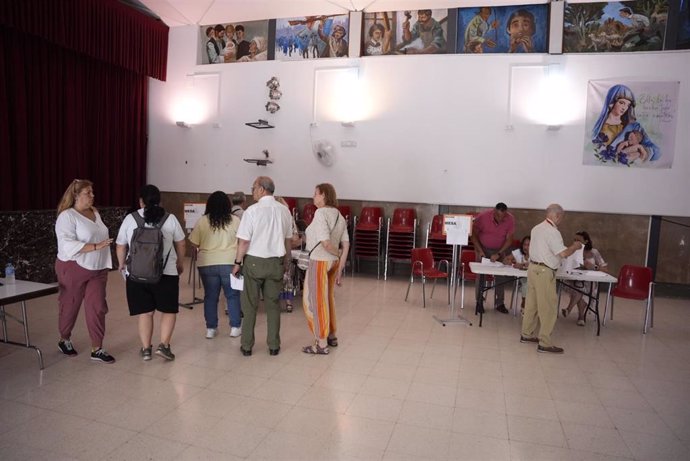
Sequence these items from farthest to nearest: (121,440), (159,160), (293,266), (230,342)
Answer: (159,160) → (293,266) → (230,342) → (121,440)

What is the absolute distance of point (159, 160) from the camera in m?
10.4

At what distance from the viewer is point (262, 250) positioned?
396 centimetres

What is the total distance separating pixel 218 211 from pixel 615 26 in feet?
24.0

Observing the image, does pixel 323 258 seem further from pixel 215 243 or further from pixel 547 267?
pixel 547 267

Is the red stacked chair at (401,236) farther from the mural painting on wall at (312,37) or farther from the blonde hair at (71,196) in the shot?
the blonde hair at (71,196)

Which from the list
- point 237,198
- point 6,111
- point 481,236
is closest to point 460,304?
point 481,236

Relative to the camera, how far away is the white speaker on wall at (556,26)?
26.1ft

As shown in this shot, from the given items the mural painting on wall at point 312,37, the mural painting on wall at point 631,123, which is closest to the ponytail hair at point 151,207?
the mural painting on wall at point 312,37

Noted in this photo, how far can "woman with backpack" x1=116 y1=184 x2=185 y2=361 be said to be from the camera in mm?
3568

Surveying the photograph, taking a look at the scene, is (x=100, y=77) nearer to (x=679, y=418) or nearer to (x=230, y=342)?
(x=230, y=342)

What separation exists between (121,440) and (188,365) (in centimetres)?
120

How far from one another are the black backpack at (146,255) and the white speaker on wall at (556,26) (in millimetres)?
7359

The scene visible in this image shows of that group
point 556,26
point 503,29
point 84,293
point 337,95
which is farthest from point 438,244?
point 84,293

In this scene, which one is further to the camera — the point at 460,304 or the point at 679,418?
the point at 460,304
